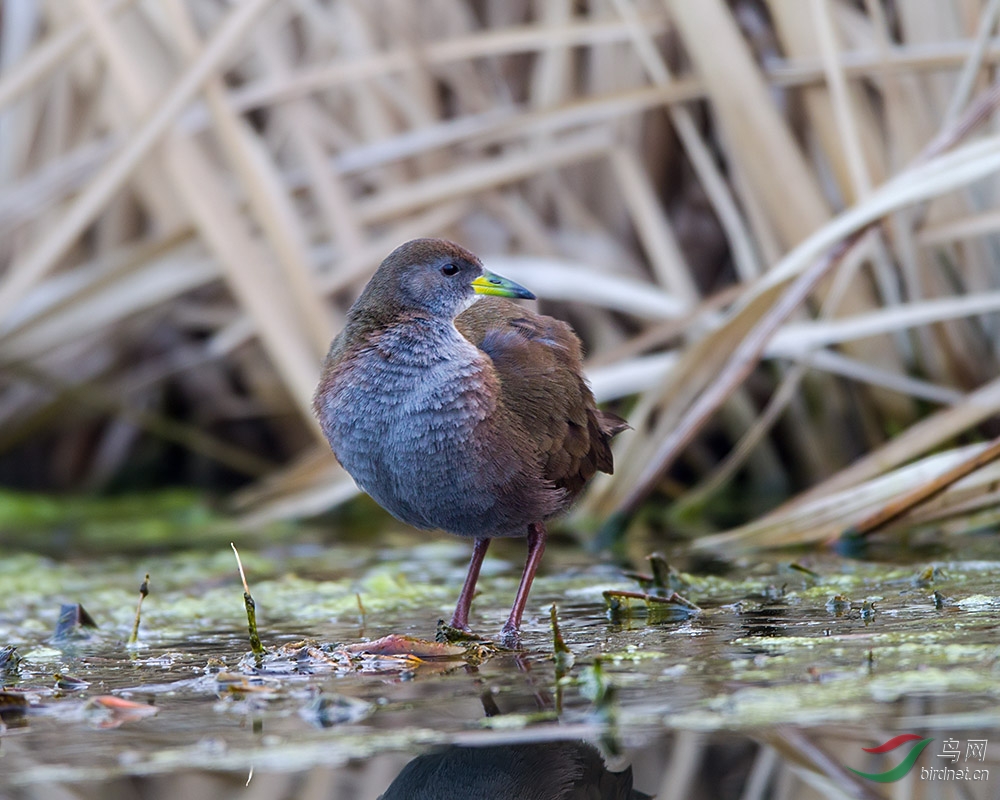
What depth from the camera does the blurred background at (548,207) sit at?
3949 mm

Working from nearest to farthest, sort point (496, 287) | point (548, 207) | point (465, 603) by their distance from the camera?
point (465, 603)
point (496, 287)
point (548, 207)

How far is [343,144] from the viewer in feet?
16.6

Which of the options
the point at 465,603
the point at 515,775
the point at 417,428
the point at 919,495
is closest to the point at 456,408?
the point at 417,428

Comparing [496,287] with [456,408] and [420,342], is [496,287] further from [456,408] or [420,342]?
[456,408]

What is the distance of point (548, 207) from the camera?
5211 millimetres

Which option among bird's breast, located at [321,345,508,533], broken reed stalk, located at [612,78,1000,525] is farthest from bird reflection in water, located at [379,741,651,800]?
broken reed stalk, located at [612,78,1000,525]

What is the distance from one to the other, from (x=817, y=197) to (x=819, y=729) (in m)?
2.58

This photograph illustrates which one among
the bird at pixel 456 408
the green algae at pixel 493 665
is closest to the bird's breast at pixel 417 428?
the bird at pixel 456 408

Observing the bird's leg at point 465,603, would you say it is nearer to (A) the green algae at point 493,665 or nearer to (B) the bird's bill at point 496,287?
(A) the green algae at point 493,665

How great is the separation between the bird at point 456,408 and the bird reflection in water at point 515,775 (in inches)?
29.5

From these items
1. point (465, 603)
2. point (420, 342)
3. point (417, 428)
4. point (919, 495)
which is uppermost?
point (420, 342)

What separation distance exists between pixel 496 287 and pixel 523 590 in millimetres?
714

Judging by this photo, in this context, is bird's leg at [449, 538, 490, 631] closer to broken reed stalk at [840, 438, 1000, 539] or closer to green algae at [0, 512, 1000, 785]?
green algae at [0, 512, 1000, 785]

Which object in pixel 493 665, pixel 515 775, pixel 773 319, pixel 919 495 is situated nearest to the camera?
pixel 515 775
